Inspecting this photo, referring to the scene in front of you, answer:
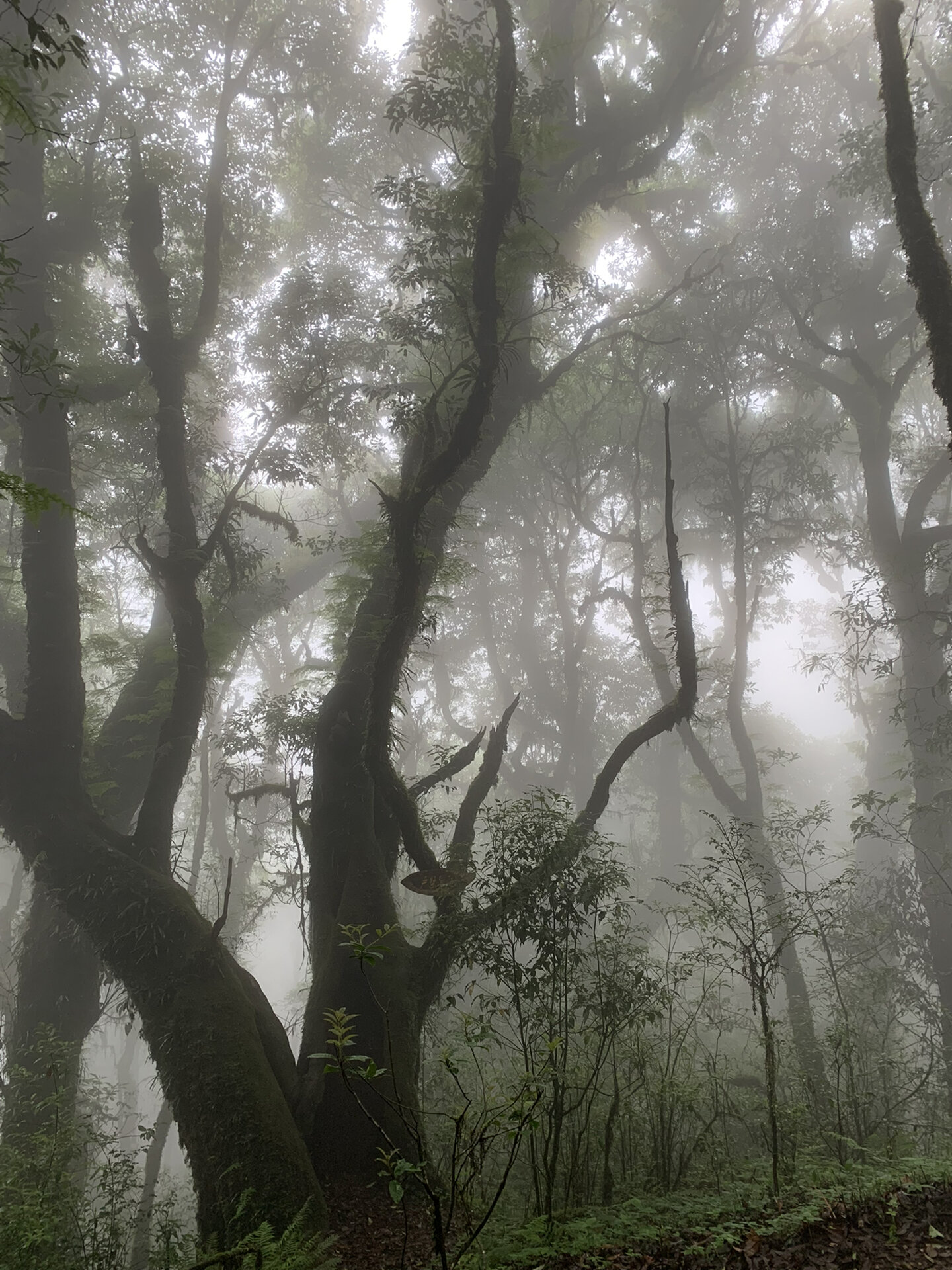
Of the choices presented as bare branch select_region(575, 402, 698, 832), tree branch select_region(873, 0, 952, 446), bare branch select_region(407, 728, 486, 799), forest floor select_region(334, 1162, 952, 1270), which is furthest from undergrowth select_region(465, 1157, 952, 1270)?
tree branch select_region(873, 0, 952, 446)

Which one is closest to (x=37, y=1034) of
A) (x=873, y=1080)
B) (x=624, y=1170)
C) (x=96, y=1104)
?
(x=624, y=1170)

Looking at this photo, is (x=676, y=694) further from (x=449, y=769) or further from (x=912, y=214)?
(x=912, y=214)

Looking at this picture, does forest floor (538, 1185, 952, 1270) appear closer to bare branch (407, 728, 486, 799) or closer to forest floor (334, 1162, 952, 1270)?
forest floor (334, 1162, 952, 1270)

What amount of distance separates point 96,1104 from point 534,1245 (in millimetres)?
11788

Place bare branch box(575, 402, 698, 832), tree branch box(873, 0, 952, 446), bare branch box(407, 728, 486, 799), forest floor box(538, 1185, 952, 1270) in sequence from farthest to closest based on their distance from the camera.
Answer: bare branch box(407, 728, 486, 799) → bare branch box(575, 402, 698, 832) → tree branch box(873, 0, 952, 446) → forest floor box(538, 1185, 952, 1270)

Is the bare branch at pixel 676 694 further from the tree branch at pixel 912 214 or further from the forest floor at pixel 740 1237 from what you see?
the forest floor at pixel 740 1237

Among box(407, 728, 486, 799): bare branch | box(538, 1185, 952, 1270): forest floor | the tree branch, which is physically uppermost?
the tree branch

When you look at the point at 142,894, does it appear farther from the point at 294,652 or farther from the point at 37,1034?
the point at 294,652

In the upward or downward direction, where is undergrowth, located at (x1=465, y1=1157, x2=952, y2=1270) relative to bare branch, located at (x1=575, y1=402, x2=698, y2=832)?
downward

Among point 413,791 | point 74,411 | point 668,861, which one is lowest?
point 413,791

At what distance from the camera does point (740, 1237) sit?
358 centimetres

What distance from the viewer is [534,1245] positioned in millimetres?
3529

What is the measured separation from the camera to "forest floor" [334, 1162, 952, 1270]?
3.38 meters

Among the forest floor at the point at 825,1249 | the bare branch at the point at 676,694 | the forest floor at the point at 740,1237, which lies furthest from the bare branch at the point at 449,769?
the forest floor at the point at 825,1249
